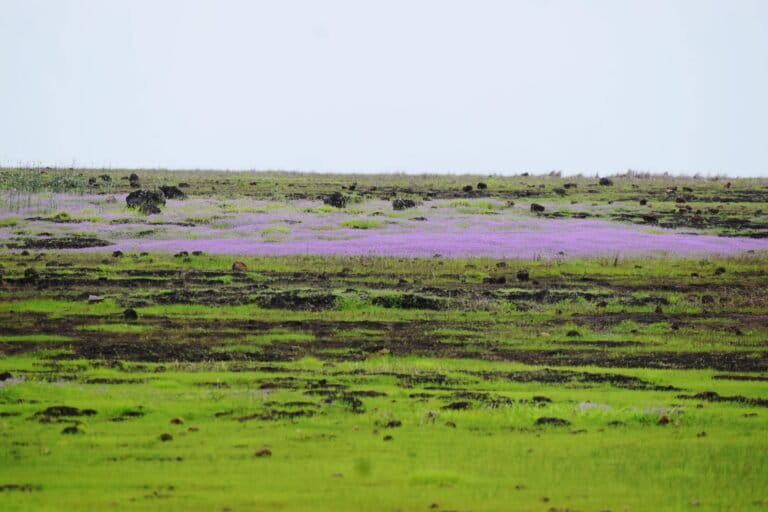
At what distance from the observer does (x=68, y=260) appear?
154ft

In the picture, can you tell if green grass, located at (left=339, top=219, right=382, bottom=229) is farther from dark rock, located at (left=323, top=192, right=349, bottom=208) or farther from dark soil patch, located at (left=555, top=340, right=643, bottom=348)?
dark soil patch, located at (left=555, top=340, right=643, bottom=348)

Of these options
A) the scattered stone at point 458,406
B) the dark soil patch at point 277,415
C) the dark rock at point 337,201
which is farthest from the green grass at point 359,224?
the dark soil patch at point 277,415

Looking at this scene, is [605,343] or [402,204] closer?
[605,343]

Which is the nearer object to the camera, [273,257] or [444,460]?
[444,460]

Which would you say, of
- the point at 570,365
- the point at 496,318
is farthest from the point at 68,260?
the point at 570,365

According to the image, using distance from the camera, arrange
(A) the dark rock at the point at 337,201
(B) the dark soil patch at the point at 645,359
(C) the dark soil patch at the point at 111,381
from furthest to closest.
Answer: (A) the dark rock at the point at 337,201
(B) the dark soil patch at the point at 645,359
(C) the dark soil patch at the point at 111,381

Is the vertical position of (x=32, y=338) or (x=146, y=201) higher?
(x=146, y=201)

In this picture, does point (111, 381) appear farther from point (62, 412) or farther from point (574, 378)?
point (574, 378)

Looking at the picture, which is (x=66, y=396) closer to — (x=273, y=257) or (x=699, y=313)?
(x=699, y=313)

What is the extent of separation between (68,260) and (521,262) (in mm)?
17525

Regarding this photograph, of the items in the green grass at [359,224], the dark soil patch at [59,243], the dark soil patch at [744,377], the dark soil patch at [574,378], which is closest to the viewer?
the dark soil patch at [574,378]

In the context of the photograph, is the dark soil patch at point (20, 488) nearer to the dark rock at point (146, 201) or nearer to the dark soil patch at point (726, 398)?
the dark soil patch at point (726, 398)

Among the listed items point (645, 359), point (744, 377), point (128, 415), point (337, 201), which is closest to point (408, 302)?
point (645, 359)

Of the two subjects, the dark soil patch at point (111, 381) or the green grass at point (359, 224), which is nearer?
the dark soil patch at point (111, 381)
